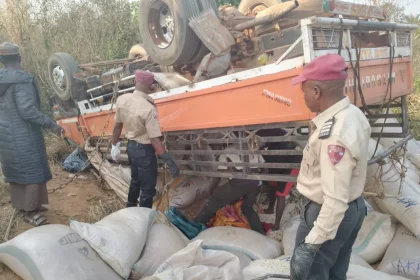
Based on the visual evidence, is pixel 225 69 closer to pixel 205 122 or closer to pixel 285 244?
pixel 205 122

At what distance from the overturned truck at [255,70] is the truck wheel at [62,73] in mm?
1140

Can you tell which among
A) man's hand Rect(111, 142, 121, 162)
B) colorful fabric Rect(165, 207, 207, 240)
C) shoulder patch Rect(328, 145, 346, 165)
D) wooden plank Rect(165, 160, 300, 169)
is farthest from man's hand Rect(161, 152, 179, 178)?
shoulder patch Rect(328, 145, 346, 165)

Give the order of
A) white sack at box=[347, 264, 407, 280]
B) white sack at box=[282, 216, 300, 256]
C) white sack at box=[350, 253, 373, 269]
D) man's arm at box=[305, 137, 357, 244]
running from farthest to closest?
1. white sack at box=[282, 216, 300, 256]
2. white sack at box=[350, 253, 373, 269]
3. white sack at box=[347, 264, 407, 280]
4. man's arm at box=[305, 137, 357, 244]

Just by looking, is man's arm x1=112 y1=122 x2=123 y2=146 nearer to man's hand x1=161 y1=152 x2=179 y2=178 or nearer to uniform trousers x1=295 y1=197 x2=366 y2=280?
man's hand x1=161 y1=152 x2=179 y2=178

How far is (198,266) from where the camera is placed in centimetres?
211

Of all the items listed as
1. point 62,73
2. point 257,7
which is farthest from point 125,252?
point 62,73

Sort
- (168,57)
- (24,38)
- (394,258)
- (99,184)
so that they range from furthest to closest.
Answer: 1. (24,38)
2. (99,184)
3. (168,57)
4. (394,258)

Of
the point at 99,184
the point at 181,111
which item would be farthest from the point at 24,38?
the point at 181,111

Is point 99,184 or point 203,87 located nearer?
point 203,87

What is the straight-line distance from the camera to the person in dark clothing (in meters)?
3.38

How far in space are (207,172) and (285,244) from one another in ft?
2.75

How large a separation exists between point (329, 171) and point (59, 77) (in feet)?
13.8

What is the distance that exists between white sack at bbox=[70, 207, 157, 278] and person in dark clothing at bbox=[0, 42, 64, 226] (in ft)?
3.65

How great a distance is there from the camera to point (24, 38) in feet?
22.9
